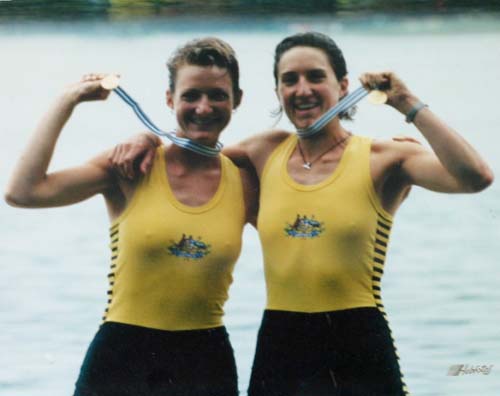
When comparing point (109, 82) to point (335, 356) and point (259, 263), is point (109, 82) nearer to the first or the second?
point (259, 263)

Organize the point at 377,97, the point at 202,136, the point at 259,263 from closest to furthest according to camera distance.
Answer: the point at 377,97 → the point at 202,136 → the point at 259,263

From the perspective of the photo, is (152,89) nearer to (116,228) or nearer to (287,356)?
(116,228)

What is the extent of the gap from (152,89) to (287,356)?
2.18 ft

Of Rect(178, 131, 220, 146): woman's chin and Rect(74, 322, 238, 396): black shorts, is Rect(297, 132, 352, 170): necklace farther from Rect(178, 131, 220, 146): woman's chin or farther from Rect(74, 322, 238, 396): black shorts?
Rect(74, 322, 238, 396): black shorts

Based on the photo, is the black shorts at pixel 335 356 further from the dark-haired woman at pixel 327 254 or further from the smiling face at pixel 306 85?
the smiling face at pixel 306 85

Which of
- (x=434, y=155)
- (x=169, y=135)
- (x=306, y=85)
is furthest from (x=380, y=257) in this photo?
(x=169, y=135)

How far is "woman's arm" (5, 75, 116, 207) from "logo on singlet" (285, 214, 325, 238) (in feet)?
1.21

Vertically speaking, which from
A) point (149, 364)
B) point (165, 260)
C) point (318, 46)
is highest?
point (318, 46)

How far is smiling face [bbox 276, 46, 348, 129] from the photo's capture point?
1.83 m

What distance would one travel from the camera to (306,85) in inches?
72.1

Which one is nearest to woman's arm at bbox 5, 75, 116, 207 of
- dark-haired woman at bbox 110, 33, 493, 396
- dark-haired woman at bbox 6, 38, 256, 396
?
dark-haired woman at bbox 6, 38, 256, 396

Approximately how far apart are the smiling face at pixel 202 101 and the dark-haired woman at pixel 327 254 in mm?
99

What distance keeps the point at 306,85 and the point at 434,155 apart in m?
0.28

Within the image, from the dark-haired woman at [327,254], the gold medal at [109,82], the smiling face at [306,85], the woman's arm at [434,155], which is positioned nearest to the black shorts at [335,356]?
the dark-haired woman at [327,254]
